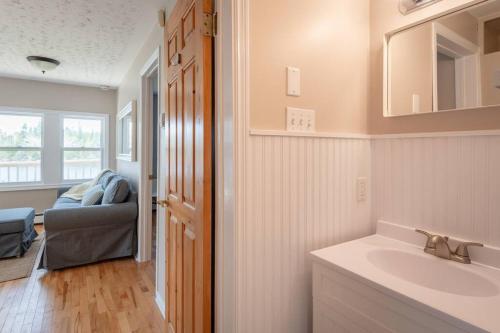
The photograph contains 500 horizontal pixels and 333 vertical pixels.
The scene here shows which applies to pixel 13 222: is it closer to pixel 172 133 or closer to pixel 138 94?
pixel 138 94

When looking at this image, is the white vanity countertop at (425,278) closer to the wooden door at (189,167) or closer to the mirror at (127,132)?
the wooden door at (189,167)

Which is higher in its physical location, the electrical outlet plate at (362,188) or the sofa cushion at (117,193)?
the electrical outlet plate at (362,188)

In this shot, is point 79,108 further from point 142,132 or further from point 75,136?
point 142,132

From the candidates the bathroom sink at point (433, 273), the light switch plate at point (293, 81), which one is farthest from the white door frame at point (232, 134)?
the bathroom sink at point (433, 273)

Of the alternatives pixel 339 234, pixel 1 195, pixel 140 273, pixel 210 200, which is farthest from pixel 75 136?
pixel 339 234

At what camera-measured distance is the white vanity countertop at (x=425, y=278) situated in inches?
28.1

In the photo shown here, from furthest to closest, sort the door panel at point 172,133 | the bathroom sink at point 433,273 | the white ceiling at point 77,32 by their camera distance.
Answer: the white ceiling at point 77,32
the door panel at point 172,133
the bathroom sink at point 433,273

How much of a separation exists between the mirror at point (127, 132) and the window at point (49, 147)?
104cm

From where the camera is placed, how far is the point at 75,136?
16.5ft

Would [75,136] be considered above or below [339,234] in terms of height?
above

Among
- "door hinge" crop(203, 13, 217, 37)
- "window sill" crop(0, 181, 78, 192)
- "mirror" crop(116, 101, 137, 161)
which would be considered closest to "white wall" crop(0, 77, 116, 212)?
"window sill" crop(0, 181, 78, 192)

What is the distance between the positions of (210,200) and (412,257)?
0.90 metres

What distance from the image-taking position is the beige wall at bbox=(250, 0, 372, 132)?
3.44ft

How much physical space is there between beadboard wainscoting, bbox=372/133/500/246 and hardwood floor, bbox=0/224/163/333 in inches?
71.7
